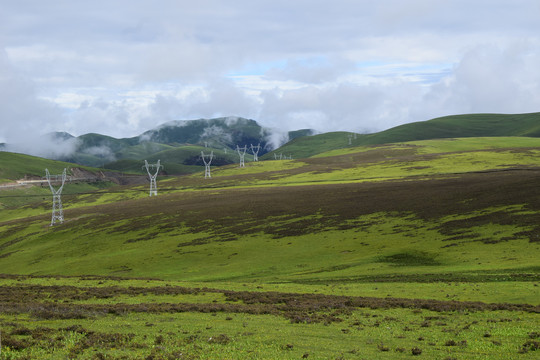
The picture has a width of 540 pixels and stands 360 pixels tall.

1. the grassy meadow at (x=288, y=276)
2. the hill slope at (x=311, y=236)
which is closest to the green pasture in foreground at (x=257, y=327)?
the grassy meadow at (x=288, y=276)

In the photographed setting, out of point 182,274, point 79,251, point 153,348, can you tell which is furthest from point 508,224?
point 79,251

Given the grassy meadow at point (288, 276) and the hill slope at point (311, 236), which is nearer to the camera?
the grassy meadow at point (288, 276)

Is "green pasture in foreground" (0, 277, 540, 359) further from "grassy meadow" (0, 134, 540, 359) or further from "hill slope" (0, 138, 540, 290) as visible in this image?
"hill slope" (0, 138, 540, 290)

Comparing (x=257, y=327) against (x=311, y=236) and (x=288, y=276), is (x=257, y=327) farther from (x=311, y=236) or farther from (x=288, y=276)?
(x=311, y=236)

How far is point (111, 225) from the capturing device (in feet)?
429

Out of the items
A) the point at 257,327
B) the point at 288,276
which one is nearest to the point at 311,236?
the point at 288,276

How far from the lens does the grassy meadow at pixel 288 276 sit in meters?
28.1

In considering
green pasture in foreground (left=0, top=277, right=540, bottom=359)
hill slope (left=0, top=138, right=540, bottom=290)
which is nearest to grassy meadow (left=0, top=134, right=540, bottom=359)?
green pasture in foreground (left=0, top=277, right=540, bottom=359)

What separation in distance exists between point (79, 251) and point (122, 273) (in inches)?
1206

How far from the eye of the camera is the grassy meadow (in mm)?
28109

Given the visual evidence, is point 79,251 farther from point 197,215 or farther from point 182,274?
point 182,274

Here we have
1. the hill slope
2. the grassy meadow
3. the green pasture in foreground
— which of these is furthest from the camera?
the hill slope

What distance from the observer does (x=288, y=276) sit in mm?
70625

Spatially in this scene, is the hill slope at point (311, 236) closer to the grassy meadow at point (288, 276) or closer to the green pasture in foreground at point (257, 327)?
the grassy meadow at point (288, 276)
